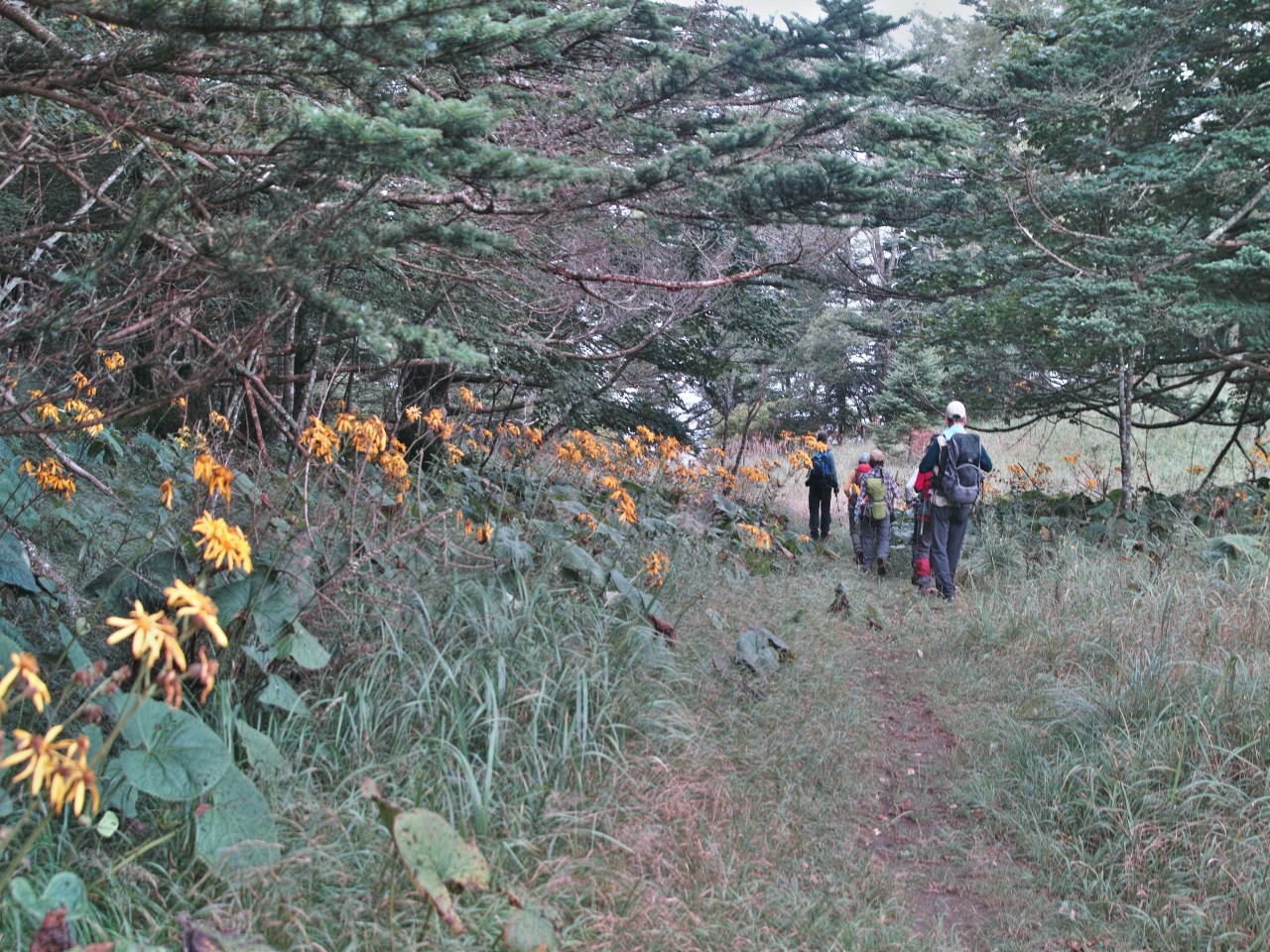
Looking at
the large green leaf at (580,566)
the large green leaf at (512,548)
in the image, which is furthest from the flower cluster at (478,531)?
the large green leaf at (580,566)

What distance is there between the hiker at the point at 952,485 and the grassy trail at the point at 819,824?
225 cm

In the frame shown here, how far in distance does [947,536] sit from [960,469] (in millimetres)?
627

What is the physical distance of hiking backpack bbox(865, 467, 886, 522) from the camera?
33.1ft

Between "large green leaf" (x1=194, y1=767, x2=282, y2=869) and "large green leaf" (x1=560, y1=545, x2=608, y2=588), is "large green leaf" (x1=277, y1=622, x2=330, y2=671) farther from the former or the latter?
"large green leaf" (x1=560, y1=545, x2=608, y2=588)

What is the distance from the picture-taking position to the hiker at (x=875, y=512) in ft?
33.2

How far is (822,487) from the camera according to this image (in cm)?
1225

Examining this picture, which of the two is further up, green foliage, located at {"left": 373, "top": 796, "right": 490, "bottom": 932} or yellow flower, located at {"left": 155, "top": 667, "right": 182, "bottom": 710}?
yellow flower, located at {"left": 155, "top": 667, "right": 182, "bottom": 710}

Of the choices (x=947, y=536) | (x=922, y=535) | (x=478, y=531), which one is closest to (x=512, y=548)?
(x=478, y=531)

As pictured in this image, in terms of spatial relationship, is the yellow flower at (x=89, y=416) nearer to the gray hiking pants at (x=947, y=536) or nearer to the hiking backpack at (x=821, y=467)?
the gray hiking pants at (x=947, y=536)

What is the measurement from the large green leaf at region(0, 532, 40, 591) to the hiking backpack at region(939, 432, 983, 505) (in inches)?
262

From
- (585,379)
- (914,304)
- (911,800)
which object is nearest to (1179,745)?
(911,800)

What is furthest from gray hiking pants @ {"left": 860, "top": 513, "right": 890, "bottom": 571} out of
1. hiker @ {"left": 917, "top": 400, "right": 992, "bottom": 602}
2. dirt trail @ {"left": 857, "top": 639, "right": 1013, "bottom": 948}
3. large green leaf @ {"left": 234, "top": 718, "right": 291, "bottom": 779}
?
large green leaf @ {"left": 234, "top": 718, "right": 291, "bottom": 779}

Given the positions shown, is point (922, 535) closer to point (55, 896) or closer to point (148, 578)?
point (148, 578)

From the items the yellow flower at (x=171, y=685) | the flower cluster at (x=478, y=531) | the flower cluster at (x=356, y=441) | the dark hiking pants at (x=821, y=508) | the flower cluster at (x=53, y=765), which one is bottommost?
the dark hiking pants at (x=821, y=508)
